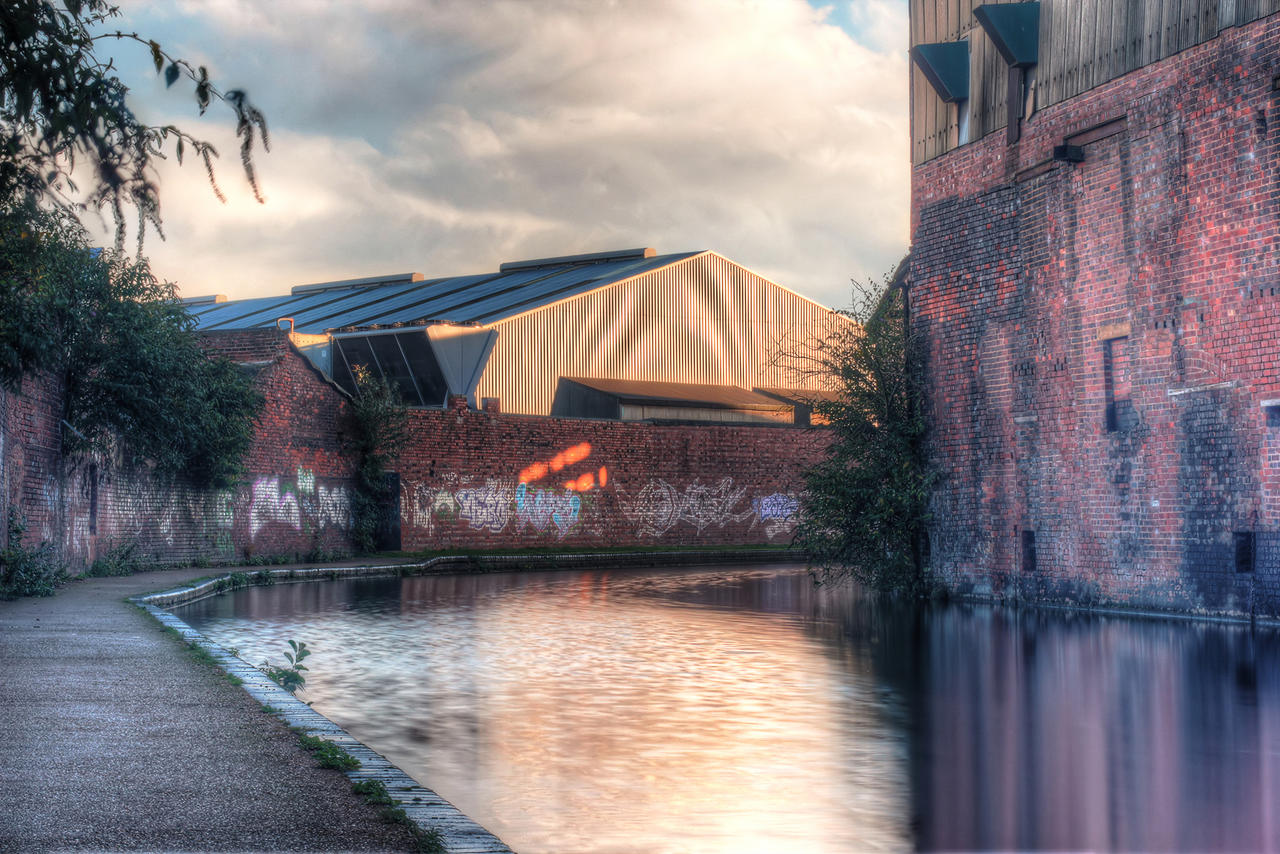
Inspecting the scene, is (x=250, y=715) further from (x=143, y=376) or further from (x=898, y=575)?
(x=143, y=376)

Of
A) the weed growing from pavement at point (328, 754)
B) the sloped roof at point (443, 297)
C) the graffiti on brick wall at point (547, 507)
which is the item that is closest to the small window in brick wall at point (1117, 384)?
the weed growing from pavement at point (328, 754)

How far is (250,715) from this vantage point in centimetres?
756

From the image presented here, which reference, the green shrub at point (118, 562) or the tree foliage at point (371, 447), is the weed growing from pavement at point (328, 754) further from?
the tree foliage at point (371, 447)

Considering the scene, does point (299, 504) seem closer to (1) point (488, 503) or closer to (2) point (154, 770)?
(1) point (488, 503)

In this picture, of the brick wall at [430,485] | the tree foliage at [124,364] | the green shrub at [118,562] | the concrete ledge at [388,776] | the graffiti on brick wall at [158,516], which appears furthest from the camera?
the graffiti on brick wall at [158,516]

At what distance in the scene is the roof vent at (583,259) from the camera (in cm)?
4762

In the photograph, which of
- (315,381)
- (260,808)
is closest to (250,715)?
(260,808)

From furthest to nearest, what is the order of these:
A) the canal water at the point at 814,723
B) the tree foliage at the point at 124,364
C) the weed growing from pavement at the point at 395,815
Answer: the tree foliage at the point at 124,364 → the canal water at the point at 814,723 → the weed growing from pavement at the point at 395,815

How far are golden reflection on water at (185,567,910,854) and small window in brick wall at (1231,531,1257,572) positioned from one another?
442cm

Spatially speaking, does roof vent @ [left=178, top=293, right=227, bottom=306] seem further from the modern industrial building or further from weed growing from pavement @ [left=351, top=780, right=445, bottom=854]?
weed growing from pavement @ [left=351, top=780, right=445, bottom=854]

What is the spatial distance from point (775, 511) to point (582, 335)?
8.14m

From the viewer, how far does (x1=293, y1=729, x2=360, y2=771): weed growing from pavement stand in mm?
6130

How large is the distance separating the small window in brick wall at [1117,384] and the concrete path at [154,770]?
11.0 m

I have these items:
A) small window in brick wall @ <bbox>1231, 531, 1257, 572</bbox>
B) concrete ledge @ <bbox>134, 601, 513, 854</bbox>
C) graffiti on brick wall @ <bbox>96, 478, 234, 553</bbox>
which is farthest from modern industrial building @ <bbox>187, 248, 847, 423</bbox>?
concrete ledge @ <bbox>134, 601, 513, 854</bbox>
